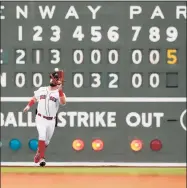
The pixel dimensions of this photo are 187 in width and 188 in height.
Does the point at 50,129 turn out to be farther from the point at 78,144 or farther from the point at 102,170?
the point at 102,170

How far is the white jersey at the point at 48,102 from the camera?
7000 millimetres

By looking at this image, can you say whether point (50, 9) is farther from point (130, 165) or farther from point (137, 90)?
point (130, 165)

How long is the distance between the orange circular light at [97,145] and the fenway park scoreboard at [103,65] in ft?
0.32

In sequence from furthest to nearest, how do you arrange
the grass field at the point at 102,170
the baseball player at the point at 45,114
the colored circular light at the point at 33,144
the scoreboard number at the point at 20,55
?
1. the grass field at the point at 102,170
2. the scoreboard number at the point at 20,55
3. the colored circular light at the point at 33,144
4. the baseball player at the point at 45,114

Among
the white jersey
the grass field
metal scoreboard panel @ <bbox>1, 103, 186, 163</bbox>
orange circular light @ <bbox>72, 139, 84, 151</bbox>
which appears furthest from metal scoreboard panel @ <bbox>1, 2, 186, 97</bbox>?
the white jersey

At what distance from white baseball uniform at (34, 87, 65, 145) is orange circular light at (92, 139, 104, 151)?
5.81m

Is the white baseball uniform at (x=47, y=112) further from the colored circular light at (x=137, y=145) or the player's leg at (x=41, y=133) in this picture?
the colored circular light at (x=137, y=145)

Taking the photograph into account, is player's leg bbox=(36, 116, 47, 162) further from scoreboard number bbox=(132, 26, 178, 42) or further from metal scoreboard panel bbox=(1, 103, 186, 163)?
scoreboard number bbox=(132, 26, 178, 42)

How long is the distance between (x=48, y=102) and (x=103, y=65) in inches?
229

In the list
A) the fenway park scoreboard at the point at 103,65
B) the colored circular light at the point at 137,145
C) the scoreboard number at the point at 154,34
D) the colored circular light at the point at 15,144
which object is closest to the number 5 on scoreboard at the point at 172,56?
the fenway park scoreboard at the point at 103,65

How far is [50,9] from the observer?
12.9m

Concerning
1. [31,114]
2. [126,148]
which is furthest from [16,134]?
[126,148]

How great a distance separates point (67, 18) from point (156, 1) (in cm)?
170

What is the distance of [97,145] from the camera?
12.9 m
